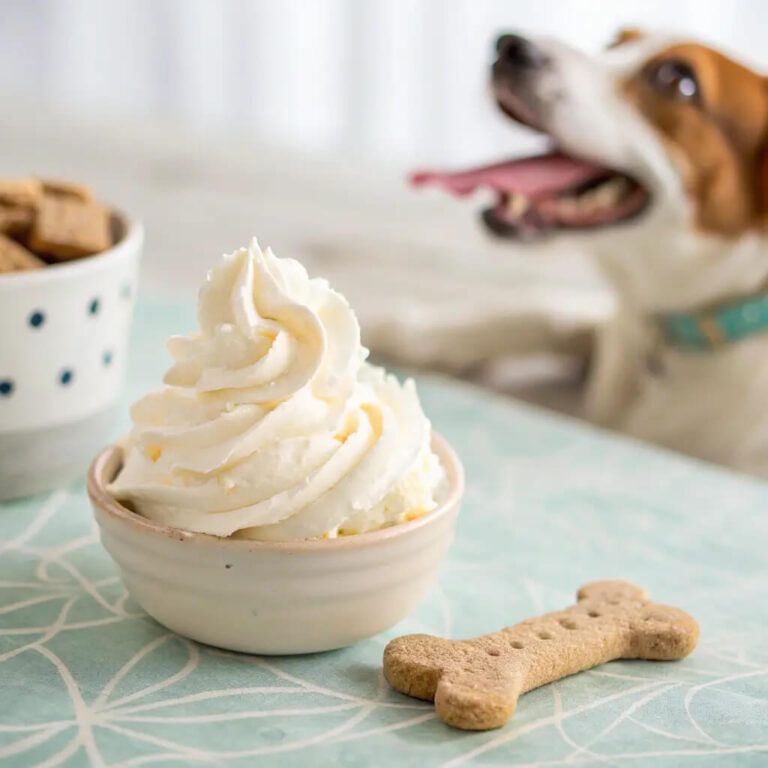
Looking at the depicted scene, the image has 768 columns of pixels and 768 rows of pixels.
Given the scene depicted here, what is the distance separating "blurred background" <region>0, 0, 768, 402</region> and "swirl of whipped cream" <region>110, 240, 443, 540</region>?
704mm

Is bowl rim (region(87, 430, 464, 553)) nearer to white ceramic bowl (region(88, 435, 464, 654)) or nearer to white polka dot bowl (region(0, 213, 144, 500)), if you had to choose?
white ceramic bowl (region(88, 435, 464, 654))

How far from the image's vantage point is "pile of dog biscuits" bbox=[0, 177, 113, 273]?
1066mm

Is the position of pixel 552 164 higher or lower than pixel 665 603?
higher

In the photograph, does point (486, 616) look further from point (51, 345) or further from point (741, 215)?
point (741, 215)

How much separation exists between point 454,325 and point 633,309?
0.77 ft

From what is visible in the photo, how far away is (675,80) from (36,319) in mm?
781

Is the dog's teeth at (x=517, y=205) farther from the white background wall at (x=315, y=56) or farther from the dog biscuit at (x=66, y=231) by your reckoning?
the white background wall at (x=315, y=56)

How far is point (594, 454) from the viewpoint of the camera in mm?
1303

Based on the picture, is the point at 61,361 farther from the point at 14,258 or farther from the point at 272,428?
the point at 272,428

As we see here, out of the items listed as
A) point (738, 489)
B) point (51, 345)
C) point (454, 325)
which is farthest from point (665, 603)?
point (454, 325)

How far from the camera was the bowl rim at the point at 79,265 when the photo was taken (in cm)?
102

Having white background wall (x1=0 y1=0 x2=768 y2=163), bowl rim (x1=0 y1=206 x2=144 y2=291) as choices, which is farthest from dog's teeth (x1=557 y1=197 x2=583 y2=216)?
white background wall (x1=0 y1=0 x2=768 y2=163)

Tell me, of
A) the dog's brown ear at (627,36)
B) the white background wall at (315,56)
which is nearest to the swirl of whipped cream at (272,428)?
the dog's brown ear at (627,36)

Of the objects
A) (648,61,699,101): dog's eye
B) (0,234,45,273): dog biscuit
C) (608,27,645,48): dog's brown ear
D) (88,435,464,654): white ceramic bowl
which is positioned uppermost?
(608,27,645,48): dog's brown ear
